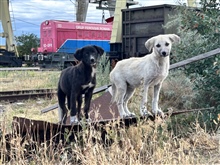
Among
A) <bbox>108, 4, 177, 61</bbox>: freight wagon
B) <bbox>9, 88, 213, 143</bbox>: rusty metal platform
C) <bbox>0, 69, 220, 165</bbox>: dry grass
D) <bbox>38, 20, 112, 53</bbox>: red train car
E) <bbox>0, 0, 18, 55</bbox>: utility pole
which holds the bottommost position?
<bbox>0, 69, 220, 165</bbox>: dry grass

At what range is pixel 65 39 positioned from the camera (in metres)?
22.3

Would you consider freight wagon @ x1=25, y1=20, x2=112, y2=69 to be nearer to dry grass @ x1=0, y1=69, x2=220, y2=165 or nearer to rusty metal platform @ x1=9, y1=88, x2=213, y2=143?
dry grass @ x1=0, y1=69, x2=220, y2=165

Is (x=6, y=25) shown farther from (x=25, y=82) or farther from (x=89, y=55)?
(x=89, y=55)

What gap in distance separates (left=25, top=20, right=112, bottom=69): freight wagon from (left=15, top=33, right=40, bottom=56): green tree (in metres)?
9.63

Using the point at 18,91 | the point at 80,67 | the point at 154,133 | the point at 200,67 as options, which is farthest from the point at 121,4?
the point at 154,133

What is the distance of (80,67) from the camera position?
5.65m

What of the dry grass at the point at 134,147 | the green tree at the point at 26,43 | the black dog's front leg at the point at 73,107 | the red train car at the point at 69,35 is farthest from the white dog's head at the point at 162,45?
the green tree at the point at 26,43

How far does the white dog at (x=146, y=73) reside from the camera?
5391mm

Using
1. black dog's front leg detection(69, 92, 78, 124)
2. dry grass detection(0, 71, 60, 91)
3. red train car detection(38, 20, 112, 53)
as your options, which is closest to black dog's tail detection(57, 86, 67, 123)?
black dog's front leg detection(69, 92, 78, 124)

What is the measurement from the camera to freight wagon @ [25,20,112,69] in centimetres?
2197

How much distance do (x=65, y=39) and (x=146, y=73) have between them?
56.5ft

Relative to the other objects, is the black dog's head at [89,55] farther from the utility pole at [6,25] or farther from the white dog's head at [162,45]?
the utility pole at [6,25]

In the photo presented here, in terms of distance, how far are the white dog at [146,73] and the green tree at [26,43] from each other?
2666 centimetres

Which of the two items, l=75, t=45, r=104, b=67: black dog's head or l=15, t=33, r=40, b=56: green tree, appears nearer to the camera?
l=75, t=45, r=104, b=67: black dog's head
